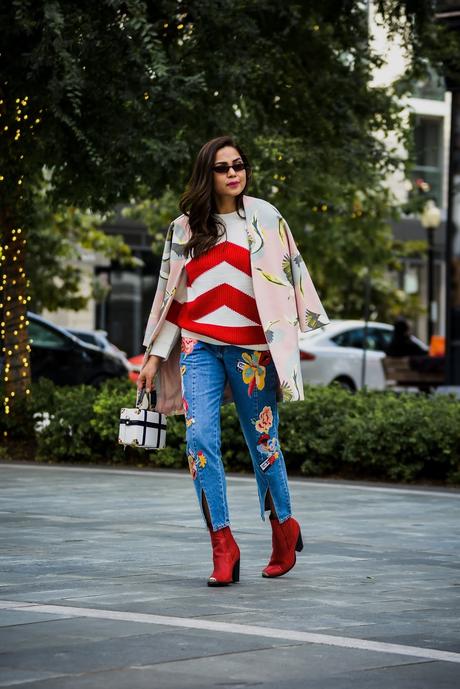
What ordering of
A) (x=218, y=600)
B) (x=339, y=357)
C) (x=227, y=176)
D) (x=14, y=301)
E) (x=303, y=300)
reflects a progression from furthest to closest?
(x=339, y=357), (x=14, y=301), (x=303, y=300), (x=227, y=176), (x=218, y=600)

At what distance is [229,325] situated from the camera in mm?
→ 6879

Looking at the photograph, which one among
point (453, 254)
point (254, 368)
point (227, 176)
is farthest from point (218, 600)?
point (453, 254)

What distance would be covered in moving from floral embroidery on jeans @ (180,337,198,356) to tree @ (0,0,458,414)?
20.9 ft

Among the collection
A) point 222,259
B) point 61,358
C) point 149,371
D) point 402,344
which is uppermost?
point 402,344

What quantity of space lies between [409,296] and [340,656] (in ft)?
122

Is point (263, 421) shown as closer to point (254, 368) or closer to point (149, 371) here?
point (254, 368)

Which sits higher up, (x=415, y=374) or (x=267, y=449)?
(x=415, y=374)

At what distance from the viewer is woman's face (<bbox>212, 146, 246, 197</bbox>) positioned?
6.99 meters

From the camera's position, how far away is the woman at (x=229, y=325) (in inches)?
270

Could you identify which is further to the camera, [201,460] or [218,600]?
[201,460]

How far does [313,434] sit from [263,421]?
597 cm

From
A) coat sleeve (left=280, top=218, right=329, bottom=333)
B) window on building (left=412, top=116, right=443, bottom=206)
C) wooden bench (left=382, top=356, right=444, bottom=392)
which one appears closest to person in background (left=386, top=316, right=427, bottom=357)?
wooden bench (left=382, top=356, right=444, bottom=392)

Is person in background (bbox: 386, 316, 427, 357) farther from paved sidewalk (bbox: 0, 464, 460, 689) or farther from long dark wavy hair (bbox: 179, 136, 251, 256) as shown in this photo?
long dark wavy hair (bbox: 179, 136, 251, 256)

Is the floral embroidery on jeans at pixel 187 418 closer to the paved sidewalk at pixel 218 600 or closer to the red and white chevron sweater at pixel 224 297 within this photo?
the red and white chevron sweater at pixel 224 297
